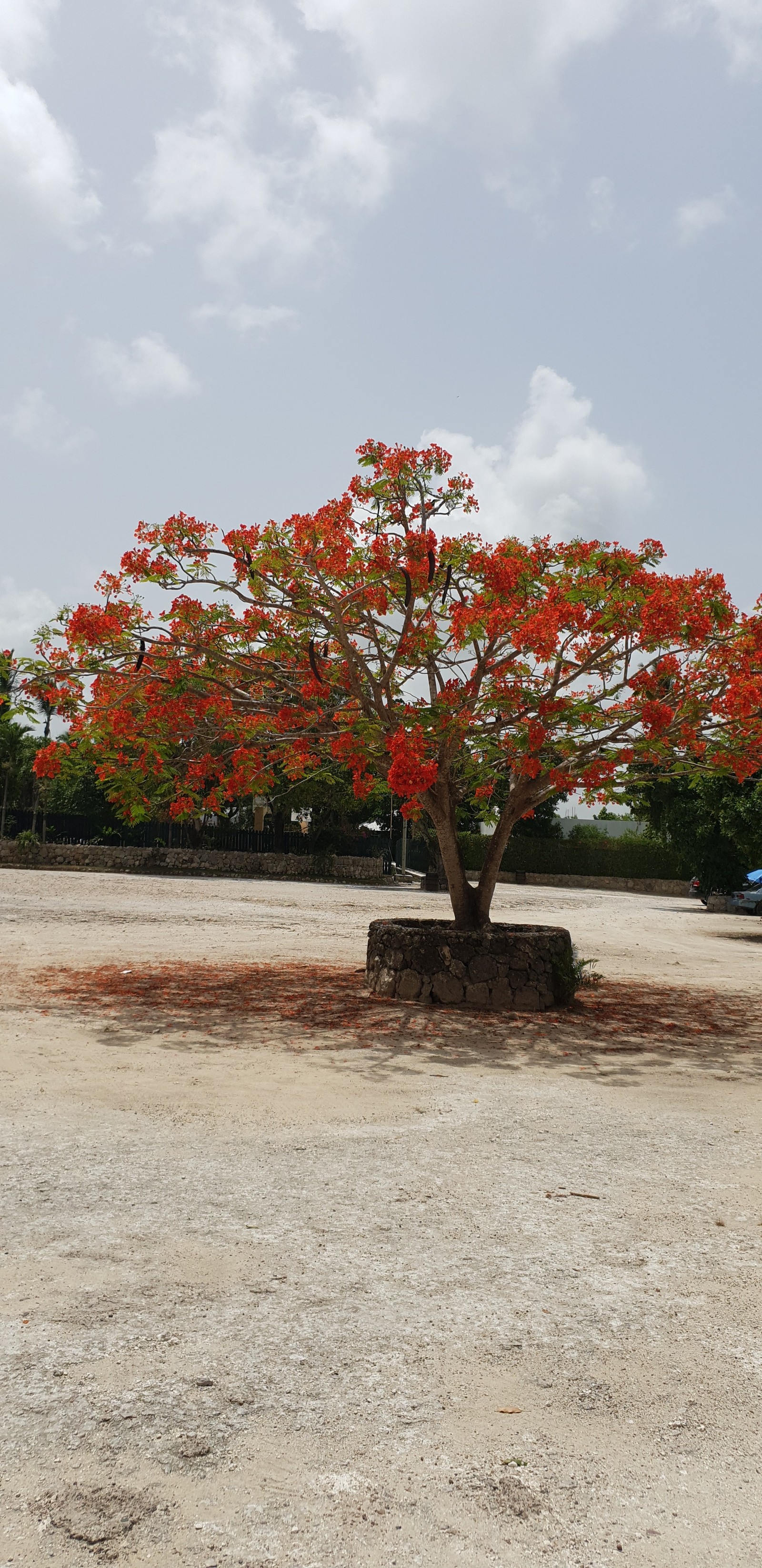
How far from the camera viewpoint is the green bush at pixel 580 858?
40.2 meters

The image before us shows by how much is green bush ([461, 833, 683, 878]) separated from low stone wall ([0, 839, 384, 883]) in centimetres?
584

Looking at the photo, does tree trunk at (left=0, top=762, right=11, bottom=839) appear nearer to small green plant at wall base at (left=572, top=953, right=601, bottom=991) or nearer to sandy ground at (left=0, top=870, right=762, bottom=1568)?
small green plant at wall base at (left=572, top=953, right=601, bottom=991)

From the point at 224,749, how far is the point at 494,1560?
9675mm

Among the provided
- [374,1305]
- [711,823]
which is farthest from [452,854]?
[711,823]

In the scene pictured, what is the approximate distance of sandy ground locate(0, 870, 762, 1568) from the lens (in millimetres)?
2135

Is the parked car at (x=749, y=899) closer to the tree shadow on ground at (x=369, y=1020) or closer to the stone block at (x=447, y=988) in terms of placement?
the tree shadow on ground at (x=369, y=1020)

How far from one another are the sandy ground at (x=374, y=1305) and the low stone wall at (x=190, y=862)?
26.9m

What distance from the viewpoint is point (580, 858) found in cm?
4125

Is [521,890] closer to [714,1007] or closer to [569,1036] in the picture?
[714,1007]

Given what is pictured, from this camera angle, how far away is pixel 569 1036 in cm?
817

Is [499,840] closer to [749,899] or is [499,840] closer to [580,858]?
[749,899]

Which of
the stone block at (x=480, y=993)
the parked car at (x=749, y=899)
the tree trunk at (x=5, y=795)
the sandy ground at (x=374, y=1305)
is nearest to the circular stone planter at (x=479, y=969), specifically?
the stone block at (x=480, y=993)

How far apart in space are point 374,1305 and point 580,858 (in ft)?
128

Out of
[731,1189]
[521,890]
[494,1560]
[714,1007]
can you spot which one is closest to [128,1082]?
[731,1189]
